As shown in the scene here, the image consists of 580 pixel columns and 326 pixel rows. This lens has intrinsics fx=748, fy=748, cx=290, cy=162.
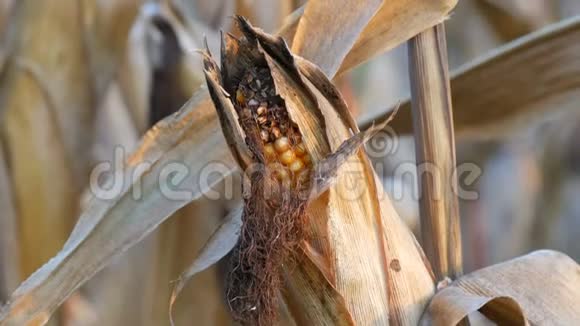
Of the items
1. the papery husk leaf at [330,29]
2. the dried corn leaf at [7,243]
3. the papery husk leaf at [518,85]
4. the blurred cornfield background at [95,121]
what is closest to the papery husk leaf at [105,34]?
the blurred cornfield background at [95,121]

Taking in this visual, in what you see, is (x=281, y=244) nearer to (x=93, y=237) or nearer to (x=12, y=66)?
(x=93, y=237)

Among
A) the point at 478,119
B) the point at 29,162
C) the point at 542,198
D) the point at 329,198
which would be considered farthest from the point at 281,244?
the point at 542,198

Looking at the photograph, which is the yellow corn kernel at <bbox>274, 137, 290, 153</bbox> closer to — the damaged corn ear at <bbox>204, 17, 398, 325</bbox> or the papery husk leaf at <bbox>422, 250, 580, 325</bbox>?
the damaged corn ear at <bbox>204, 17, 398, 325</bbox>


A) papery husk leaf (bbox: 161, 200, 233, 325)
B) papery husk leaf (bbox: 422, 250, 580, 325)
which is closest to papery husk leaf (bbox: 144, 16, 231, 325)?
papery husk leaf (bbox: 161, 200, 233, 325)

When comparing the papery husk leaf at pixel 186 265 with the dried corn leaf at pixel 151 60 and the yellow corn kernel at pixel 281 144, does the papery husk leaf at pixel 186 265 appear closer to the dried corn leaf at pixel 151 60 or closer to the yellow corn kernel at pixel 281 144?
the dried corn leaf at pixel 151 60

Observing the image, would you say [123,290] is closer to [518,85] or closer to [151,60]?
[151,60]

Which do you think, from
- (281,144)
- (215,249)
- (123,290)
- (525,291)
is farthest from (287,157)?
(123,290)
